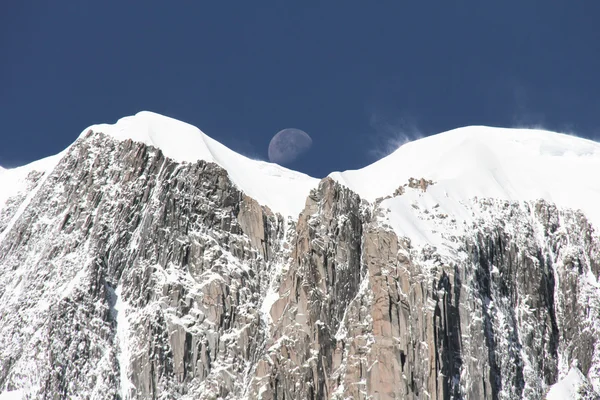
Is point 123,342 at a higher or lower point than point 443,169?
lower

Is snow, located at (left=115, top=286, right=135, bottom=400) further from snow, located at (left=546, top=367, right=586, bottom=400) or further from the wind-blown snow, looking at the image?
snow, located at (left=546, top=367, right=586, bottom=400)

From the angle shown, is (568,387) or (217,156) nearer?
(568,387)

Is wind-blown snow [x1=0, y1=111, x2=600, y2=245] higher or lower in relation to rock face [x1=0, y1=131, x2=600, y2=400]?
higher

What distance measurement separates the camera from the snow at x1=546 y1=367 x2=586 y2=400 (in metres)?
136

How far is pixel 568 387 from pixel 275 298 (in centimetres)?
3863

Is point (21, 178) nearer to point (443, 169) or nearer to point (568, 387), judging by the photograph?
point (443, 169)

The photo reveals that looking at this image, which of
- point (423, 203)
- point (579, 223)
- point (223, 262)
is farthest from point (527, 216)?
point (223, 262)

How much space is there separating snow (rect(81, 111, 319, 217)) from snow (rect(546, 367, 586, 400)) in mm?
44048

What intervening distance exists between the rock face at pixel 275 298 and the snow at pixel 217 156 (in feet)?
10.7

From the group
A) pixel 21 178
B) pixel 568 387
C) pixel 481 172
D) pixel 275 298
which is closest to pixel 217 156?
pixel 275 298

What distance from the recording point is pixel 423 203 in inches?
5861

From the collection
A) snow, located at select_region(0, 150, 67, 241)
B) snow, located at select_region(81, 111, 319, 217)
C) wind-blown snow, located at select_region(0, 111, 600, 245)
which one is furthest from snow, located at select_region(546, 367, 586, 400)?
snow, located at select_region(0, 150, 67, 241)

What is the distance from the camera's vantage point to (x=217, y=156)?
560 ft

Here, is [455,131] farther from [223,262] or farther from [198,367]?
[198,367]
